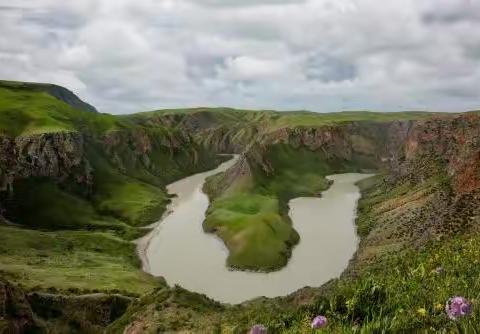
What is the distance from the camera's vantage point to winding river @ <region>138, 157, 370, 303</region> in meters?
75.6

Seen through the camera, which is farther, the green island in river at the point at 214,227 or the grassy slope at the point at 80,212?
the grassy slope at the point at 80,212

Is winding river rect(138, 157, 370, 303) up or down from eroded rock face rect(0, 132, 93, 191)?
down

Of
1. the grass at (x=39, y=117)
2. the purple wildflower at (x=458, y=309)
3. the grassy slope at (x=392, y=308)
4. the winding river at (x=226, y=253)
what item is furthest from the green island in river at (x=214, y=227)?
the winding river at (x=226, y=253)

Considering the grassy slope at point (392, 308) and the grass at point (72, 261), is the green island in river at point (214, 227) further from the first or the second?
the grass at point (72, 261)

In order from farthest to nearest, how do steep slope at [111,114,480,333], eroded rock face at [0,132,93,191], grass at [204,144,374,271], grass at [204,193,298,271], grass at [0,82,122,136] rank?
grass at [0,82,122,136] → eroded rock face at [0,132,93,191] → grass at [204,144,374,271] → grass at [204,193,298,271] → steep slope at [111,114,480,333]

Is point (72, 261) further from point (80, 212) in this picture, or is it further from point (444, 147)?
point (444, 147)

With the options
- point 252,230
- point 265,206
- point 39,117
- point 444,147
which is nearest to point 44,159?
point 39,117

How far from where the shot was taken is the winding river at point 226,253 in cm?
7562

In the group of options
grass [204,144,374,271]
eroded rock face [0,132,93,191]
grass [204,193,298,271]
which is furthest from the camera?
eroded rock face [0,132,93,191]

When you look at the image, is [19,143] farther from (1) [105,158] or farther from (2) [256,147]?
(2) [256,147]

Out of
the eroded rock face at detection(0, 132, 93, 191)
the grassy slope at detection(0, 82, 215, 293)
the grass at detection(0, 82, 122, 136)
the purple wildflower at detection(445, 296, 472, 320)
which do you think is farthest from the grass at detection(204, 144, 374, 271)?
the purple wildflower at detection(445, 296, 472, 320)

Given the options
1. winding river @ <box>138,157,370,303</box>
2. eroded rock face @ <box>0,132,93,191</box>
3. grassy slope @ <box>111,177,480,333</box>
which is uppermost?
grassy slope @ <box>111,177,480,333</box>

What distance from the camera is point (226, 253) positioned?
303 ft

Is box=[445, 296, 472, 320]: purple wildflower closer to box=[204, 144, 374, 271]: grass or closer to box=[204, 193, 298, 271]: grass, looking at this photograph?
box=[204, 193, 298, 271]: grass
